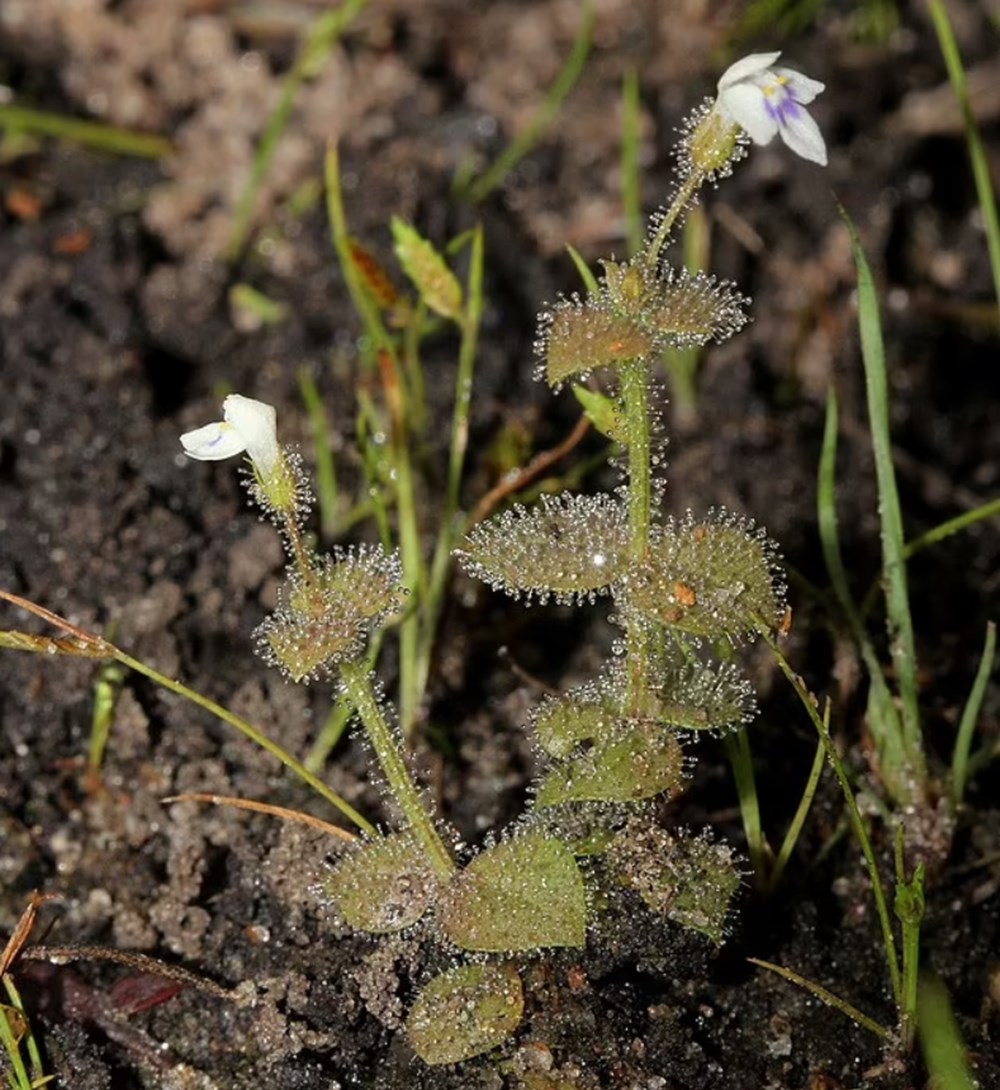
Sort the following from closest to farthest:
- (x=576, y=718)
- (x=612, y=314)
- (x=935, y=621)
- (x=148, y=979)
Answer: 1. (x=612, y=314)
2. (x=576, y=718)
3. (x=148, y=979)
4. (x=935, y=621)

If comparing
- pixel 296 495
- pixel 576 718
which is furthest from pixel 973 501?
pixel 296 495

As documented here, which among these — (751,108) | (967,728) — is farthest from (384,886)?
(751,108)

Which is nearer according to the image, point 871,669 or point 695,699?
point 695,699

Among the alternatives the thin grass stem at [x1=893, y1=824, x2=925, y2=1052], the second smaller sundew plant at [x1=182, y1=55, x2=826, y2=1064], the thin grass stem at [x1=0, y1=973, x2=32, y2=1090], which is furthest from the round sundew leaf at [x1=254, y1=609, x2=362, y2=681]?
the thin grass stem at [x1=893, y1=824, x2=925, y2=1052]

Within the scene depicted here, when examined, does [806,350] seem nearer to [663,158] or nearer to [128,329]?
[663,158]

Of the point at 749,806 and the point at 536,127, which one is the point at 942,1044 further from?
the point at 536,127

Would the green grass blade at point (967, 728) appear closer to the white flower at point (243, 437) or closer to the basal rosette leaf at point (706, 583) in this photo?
the basal rosette leaf at point (706, 583)
